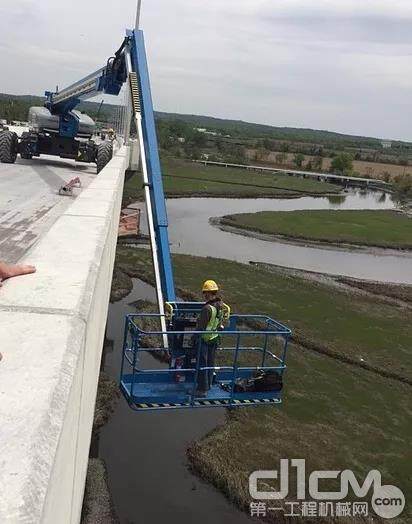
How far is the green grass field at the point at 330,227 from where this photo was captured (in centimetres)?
4525

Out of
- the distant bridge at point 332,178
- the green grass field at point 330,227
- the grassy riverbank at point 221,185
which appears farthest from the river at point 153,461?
the distant bridge at point 332,178

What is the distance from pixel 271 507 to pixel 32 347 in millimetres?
9560

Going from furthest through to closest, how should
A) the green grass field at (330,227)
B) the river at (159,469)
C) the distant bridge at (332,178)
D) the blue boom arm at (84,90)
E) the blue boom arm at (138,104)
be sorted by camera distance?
the distant bridge at (332,178), the green grass field at (330,227), the blue boom arm at (84,90), the blue boom arm at (138,104), the river at (159,469)

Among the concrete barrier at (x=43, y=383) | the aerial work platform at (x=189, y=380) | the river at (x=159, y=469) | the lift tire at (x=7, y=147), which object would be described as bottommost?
the river at (x=159, y=469)

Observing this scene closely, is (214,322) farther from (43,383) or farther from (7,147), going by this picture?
(7,147)

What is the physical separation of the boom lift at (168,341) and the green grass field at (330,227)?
24.9m

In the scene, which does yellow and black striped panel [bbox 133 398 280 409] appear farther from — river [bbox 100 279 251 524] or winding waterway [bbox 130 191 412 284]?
winding waterway [bbox 130 191 412 284]

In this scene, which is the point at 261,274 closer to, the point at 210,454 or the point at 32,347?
the point at 210,454

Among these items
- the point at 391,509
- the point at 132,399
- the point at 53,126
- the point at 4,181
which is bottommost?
the point at 391,509

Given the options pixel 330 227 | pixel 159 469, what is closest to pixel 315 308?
pixel 159 469

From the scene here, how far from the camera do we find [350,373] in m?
18.3

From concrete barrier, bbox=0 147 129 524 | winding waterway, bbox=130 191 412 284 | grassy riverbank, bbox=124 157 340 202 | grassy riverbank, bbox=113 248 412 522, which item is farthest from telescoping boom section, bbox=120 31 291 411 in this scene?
grassy riverbank, bbox=124 157 340 202

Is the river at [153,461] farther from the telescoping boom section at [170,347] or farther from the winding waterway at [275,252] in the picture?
the winding waterway at [275,252]

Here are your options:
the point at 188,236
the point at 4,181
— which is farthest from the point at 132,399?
the point at 188,236
